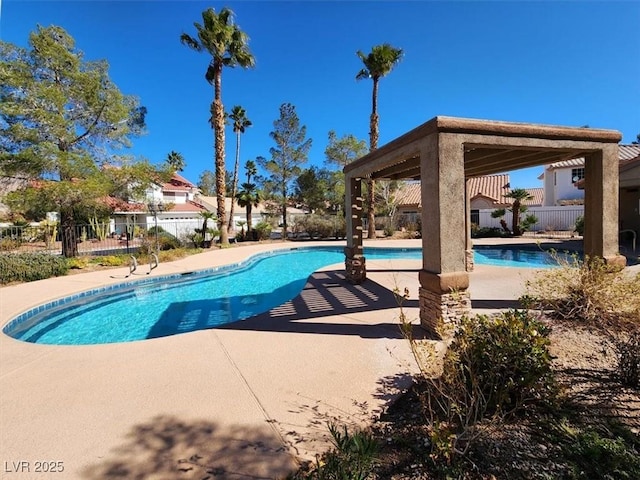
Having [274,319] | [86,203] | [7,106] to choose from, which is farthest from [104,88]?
[274,319]

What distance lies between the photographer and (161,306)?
9.68 m

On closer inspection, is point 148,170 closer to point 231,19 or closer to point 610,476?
point 231,19

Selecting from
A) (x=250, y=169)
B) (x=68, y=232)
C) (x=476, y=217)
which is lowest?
(x=68, y=232)

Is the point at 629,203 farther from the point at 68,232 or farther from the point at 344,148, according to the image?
the point at 68,232

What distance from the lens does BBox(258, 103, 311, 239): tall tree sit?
30000mm

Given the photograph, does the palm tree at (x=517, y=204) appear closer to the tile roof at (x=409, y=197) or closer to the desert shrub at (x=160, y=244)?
the tile roof at (x=409, y=197)

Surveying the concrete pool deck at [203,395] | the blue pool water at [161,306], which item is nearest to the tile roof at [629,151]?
the blue pool water at [161,306]

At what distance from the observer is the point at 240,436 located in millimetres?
2920

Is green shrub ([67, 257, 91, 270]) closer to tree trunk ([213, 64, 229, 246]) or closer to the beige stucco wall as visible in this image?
tree trunk ([213, 64, 229, 246])

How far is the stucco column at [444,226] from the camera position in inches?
199

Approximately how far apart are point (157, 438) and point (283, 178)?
97.3 feet

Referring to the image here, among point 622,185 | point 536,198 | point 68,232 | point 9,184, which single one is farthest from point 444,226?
point 536,198

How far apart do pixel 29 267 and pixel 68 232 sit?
3989 millimetres

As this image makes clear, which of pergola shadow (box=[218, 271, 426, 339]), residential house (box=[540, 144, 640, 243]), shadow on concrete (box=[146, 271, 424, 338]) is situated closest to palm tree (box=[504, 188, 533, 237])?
residential house (box=[540, 144, 640, 243])
